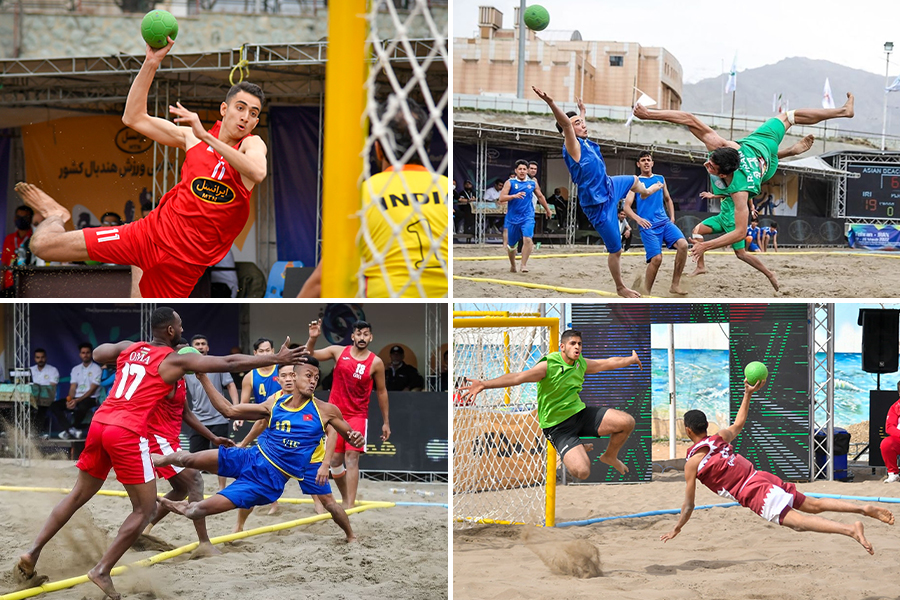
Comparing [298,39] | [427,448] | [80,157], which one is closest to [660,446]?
[427,448]

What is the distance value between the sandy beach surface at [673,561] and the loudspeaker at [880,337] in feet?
9.96

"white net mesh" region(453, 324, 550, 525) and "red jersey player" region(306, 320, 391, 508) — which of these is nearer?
"red jersey player" region(306, 320, 391, 508)

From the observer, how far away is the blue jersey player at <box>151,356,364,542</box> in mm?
4805

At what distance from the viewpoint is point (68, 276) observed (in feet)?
28.9

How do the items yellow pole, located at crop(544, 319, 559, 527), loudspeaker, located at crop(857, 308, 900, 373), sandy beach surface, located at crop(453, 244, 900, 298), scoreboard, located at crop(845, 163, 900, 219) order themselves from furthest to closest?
scoreboard, located at crop(845, 163, 900, 219) → loudspeaker, located at crop(857, 308, 900, 373) → sandy beach surface, located at crop(453, 244, 900, 298) → yellow pole, located at crop(544, 319, 559, 527)

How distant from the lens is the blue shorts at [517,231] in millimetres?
10461

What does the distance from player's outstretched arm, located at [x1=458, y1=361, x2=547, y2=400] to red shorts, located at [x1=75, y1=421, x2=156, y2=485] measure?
179 centimetres

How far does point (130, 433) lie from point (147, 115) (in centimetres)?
173

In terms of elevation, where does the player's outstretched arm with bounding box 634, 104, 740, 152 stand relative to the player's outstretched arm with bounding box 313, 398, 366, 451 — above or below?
above

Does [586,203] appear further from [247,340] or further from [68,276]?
[247,340]

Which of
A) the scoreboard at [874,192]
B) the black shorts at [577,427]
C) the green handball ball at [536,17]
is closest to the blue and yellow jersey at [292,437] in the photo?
the black shorts at [577,427]

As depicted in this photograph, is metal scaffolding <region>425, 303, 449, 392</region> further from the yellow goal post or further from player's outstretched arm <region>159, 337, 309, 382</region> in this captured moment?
player's outstretched arm <region>159, 337, 309, 382</region>

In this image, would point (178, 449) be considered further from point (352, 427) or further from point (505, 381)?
point (505, 381)

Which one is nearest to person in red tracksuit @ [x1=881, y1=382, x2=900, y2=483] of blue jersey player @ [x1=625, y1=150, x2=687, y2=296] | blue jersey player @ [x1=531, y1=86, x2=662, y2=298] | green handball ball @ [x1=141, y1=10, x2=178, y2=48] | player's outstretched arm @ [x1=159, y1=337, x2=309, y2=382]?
blue jersey player @ [x1=625, y1=150, x2=687, y2=296]
